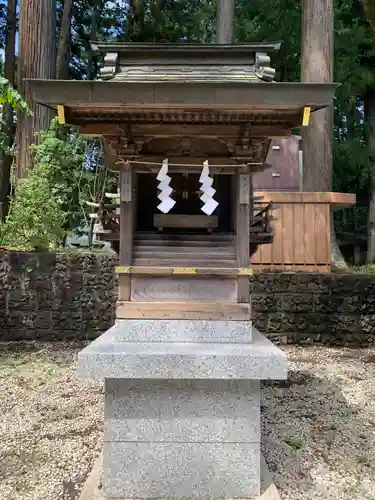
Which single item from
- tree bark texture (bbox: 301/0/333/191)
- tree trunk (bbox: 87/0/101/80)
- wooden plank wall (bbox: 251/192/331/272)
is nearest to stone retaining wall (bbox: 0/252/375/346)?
wooden plank wall (bbox: 251/192/331/272)

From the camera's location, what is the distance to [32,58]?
871 cm

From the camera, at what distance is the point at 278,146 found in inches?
336

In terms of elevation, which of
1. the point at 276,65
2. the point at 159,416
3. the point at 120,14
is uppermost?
the point at 120,14

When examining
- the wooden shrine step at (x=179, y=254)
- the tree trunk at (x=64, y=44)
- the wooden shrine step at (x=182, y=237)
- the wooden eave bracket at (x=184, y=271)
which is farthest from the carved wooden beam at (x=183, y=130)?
the tree trunk at (x=64, y=44)

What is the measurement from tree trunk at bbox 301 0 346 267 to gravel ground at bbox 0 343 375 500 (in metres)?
3.63

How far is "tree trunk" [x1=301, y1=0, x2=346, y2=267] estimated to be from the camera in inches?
329

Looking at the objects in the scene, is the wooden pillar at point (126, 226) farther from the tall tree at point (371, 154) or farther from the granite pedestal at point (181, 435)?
the tall tree at point (371, 154)

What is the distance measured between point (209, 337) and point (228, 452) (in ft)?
2.91

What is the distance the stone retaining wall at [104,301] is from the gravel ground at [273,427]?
630 millimetres

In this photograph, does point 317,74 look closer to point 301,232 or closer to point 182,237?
point 301,232

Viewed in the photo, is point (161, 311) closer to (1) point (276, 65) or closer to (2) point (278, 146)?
(2) point (278, 146)

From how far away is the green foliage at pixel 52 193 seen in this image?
763 cm

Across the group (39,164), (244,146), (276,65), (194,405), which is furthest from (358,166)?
(194,405)

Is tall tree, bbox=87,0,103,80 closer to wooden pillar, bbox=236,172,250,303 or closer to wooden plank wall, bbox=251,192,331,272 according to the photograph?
wooden plank wall, bbox=251,192,331,272
